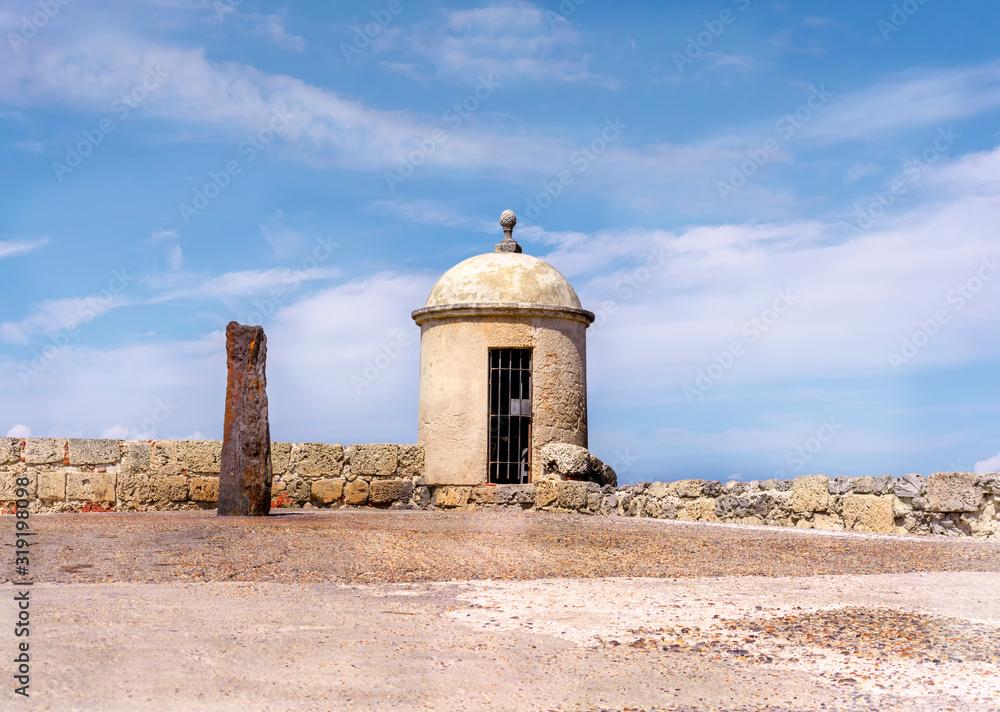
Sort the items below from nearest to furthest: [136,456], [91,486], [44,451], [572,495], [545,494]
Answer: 1. [44,451]
2. [91,486]
3. [136,456]
4. [572,495]
5. [545,494]

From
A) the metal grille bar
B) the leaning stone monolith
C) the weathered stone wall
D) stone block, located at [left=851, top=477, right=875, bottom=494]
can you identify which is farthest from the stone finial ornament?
stone block, located at [left=851, top=477, right=875, bottom=494]

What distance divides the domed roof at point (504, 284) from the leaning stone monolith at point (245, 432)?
3.92 meters

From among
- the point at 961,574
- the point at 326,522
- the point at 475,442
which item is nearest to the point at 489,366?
the point at 475,442

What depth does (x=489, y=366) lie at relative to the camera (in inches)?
559

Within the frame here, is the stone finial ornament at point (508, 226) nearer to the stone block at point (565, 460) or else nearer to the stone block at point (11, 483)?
the stone block at point (565, 460)

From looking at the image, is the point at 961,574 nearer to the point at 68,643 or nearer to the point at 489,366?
the point at 68,643

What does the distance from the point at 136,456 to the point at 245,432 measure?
244 centimetres

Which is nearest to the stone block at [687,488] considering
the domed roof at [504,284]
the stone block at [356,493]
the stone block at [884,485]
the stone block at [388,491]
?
the stone block at [884,485]

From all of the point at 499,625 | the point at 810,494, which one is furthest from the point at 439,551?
the point at 810,494

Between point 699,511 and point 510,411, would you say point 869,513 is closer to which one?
point 699,511

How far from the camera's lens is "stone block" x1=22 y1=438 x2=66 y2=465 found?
1189cm

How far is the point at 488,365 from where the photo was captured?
14164 mm

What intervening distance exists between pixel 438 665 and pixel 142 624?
59.4 inches

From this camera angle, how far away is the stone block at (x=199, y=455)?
12.7 metres
